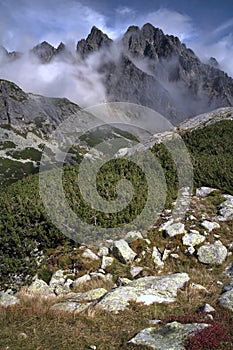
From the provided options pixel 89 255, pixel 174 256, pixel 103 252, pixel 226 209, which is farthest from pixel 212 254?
pixel 89 255

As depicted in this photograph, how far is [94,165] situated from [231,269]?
32.0ft

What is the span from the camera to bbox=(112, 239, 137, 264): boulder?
13.1 meters

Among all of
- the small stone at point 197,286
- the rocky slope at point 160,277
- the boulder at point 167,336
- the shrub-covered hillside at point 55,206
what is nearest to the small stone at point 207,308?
the rocky slope at point 160,277

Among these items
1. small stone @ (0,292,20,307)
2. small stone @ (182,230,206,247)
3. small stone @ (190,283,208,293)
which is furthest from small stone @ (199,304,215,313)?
small stone @ (0,292,20,307)

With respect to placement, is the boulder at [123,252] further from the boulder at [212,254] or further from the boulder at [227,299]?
the boulder at [227,299]

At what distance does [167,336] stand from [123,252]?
5.57 m

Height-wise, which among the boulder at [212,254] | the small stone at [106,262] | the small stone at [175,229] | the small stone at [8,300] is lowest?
the small stone at [8,300]

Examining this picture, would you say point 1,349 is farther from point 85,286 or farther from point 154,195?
point 154,195

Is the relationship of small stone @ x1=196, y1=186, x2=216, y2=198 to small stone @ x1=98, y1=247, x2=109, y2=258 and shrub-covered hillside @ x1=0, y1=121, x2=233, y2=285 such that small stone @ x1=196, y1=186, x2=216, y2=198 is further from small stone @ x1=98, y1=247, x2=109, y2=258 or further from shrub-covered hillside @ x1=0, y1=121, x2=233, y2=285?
small stone @ x1=98, y1=247, x2=109, y2=258

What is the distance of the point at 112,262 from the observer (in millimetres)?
12922

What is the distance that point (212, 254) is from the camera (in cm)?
1330

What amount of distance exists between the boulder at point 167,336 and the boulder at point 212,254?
533 cm

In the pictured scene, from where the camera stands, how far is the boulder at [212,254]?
13.1 meters

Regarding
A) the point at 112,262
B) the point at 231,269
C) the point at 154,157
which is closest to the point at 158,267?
the point at 112,262
